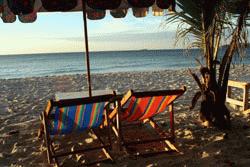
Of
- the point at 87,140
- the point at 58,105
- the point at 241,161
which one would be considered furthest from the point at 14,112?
the point at 241,161

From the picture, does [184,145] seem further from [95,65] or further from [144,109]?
[95,65]

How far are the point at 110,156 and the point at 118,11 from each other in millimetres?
3104

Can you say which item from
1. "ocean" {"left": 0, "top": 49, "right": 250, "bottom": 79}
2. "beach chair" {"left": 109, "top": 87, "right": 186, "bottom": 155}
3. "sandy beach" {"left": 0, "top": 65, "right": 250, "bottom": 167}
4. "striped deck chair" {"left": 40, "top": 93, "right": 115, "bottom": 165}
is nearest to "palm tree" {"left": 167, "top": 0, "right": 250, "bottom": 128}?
"sandy beach" {"left": 0, "top": 65, "right": 250, "bottom": 167}

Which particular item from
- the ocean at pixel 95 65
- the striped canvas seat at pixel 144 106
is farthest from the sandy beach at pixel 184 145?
the ocean at pixel 95 65

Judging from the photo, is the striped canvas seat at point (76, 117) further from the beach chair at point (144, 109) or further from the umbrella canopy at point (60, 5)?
the umbrella canopy at point (60, 5)

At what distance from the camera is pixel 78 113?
369cm

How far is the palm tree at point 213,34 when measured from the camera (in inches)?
172

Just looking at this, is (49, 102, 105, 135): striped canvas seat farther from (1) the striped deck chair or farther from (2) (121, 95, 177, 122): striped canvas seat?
(2) (121, 95, 177, 122): striped canvas seat

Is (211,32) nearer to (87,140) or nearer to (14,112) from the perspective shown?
(87,140)

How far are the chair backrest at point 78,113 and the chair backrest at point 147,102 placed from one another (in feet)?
1.00

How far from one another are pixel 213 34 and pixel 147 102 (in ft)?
4.87

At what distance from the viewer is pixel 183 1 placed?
15.0ft

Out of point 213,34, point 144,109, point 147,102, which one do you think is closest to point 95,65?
point 213,34

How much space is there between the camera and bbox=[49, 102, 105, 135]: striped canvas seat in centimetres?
362
